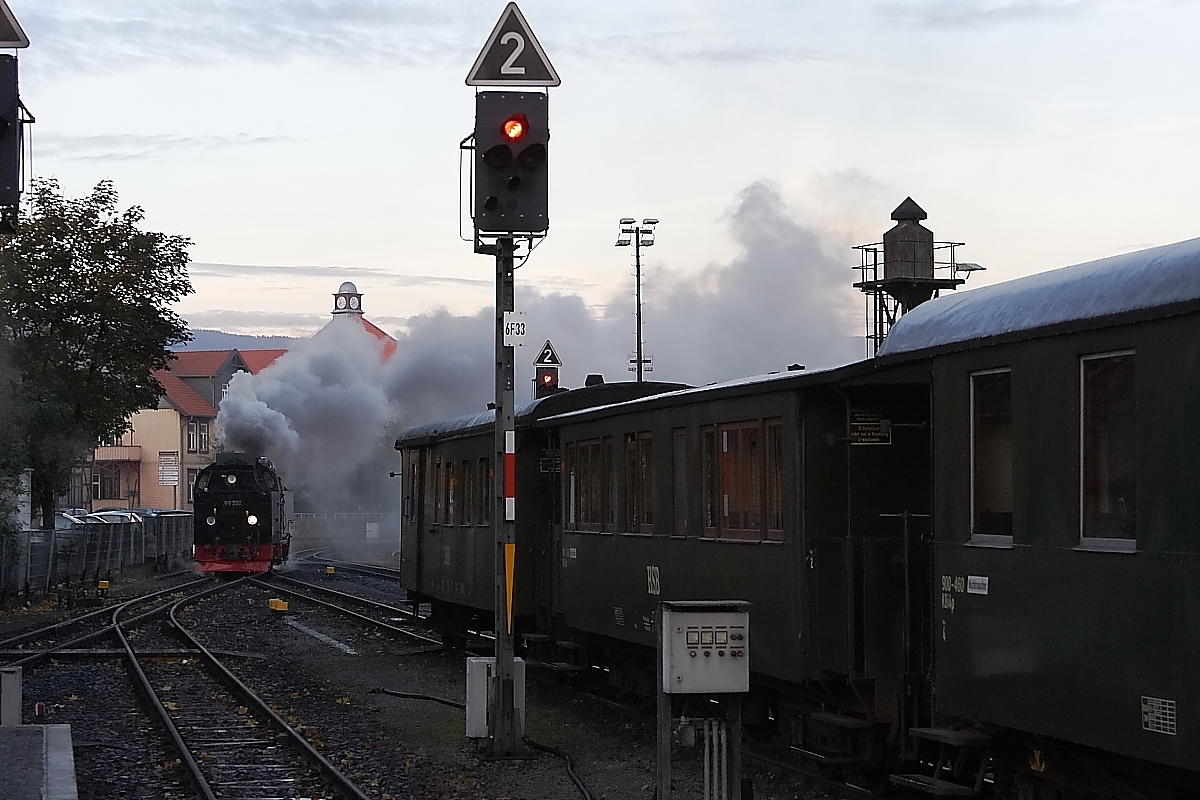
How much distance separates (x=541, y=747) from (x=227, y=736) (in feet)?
10.6

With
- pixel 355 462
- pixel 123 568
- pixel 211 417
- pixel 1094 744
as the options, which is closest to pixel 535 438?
pixel 1094 744

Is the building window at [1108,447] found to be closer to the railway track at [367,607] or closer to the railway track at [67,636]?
the railway track at [67,636]

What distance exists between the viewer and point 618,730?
47.9ft

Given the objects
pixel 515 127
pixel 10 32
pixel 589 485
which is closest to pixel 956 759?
pixel 515 127

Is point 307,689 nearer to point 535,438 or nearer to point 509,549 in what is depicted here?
point 535,438

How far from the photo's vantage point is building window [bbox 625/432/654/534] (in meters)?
14.2

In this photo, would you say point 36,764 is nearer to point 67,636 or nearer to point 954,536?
point 954,536

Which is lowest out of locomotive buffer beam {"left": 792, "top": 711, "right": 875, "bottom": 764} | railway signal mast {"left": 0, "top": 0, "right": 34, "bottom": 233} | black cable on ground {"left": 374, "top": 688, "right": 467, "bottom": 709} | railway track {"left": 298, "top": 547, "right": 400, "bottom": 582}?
railway track {"left": 298, "top": 547, "right": 400, "bottom": 582}

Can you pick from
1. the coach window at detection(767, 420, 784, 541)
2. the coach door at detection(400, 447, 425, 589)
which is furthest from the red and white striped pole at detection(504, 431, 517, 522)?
the coach door at detection(400, 447, 425, 589)

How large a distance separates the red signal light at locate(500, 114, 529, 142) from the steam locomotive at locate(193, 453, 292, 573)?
113ft

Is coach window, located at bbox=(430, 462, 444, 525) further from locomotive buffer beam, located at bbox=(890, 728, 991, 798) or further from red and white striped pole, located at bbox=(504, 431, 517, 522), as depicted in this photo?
locomotive buffer beam, located at bbox=(890, 728, 991, 798)

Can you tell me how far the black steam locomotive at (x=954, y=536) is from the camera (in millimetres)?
7016

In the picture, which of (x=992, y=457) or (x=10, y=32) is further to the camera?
(x=10, y=32)

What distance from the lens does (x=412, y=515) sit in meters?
24.4
